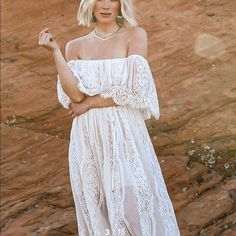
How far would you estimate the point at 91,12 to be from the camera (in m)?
5.48

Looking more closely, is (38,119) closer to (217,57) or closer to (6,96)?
(6,96)

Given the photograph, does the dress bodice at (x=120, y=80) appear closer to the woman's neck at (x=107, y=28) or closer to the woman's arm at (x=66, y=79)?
the woman's arm at (x=66, y=79)

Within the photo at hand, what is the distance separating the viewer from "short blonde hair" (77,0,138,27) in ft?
17.8

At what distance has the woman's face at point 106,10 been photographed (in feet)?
17.9

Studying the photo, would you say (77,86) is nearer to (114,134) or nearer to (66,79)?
(66,79)

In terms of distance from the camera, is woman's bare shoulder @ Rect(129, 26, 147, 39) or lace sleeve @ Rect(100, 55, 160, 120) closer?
lace sleeve @ Rect(100, 55, 160, 120)

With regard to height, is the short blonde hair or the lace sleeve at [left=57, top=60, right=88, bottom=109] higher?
the short blonde hair

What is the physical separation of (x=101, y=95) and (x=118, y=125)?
0.66ft

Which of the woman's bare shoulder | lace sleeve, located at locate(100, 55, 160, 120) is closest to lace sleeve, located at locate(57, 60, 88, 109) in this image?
lace sleeve, located at locate(100, 55, 160, 120)

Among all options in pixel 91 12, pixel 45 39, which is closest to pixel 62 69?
pixel 45 39

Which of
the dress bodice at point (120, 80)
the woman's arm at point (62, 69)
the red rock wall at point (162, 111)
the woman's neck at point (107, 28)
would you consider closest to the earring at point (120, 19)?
the woman's neck at point (107, 28)

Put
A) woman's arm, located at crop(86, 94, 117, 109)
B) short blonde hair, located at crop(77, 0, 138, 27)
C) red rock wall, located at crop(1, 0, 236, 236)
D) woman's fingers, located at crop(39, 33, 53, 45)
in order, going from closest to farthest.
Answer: woman's fingers, located at crop(39, 33, 53, 45) < woman's arm, located at crop(86, 94, 117, 109) < short blonde hair, located at crop(77, 0, 138, 27) < red rock wall, located at crop(1, 0, 236, 236)

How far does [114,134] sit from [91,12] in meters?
0.78

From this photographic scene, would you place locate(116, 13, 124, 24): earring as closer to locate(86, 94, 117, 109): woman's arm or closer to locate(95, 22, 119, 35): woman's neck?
locate(95, 22, 119, 35): woman's neck
